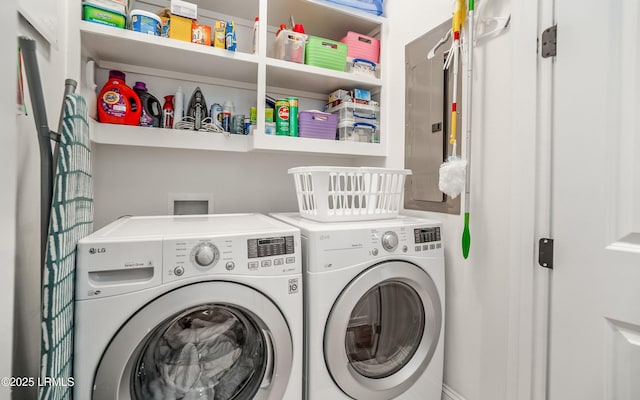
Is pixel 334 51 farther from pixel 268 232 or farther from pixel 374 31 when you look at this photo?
pixel 268 232

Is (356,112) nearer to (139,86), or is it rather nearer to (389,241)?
(389,241)

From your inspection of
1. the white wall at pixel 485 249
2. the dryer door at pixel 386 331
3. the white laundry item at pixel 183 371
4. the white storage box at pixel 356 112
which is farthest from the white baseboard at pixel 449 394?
the white storage box at pixel 356 112

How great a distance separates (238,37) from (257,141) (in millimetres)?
747

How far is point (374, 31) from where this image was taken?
1.92 meters

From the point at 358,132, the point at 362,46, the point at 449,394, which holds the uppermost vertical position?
the point at 362,46

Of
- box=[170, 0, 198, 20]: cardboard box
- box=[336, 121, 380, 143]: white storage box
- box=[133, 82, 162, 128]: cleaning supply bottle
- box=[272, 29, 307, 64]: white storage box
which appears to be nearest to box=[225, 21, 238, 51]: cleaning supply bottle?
box=[170, 0, 198, 20]: cardboard box

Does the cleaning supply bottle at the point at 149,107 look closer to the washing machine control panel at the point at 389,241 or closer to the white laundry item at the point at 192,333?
the white laundry item at the point at 192,333

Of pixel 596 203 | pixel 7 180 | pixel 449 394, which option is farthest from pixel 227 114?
pixel 449 394

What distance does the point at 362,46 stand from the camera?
1799mm

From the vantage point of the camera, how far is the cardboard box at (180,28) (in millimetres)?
1395

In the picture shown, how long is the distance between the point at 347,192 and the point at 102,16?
4.15 feet

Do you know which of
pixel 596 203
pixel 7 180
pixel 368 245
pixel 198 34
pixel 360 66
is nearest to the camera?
pixel 7 180

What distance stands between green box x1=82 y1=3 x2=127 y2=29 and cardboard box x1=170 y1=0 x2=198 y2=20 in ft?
0.70

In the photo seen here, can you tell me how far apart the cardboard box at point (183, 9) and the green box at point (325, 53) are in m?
0.58
